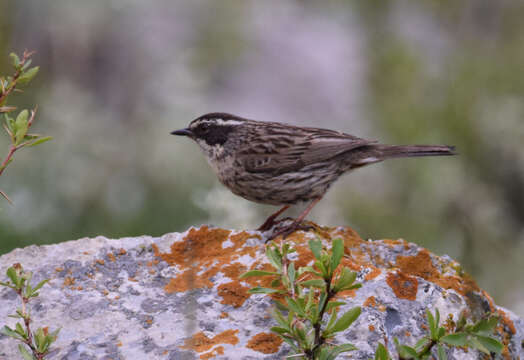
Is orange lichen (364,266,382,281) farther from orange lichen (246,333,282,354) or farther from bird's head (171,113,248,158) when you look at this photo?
bird's head (171,113,248,158)

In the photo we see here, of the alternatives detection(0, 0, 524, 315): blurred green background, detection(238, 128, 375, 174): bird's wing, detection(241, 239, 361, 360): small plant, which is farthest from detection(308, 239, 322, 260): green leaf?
detection(238, 128, 375, 174): bird's wing

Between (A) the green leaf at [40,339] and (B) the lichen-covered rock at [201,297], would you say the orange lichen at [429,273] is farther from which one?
(A) the green leaf at [40,339]

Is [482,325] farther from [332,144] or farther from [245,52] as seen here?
[245,52]

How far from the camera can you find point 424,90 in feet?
36.1

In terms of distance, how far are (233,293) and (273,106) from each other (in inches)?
381

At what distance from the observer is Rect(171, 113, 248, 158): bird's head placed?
6672 millimetres

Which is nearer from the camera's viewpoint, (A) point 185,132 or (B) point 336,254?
(B) point 336,254

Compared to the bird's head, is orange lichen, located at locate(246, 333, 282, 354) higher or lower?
lower

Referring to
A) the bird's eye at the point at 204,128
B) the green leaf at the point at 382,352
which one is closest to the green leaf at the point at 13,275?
the green leaf at the point at 382,352

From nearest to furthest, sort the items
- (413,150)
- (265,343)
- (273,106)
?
(265,343) → (413,150) → (273,106)

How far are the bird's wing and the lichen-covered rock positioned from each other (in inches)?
50.6

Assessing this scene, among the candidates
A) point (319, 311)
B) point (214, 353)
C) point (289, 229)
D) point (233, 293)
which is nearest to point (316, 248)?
point (319, 311)

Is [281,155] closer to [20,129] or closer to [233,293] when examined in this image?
[233,293]

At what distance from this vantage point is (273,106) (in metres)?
13.5
